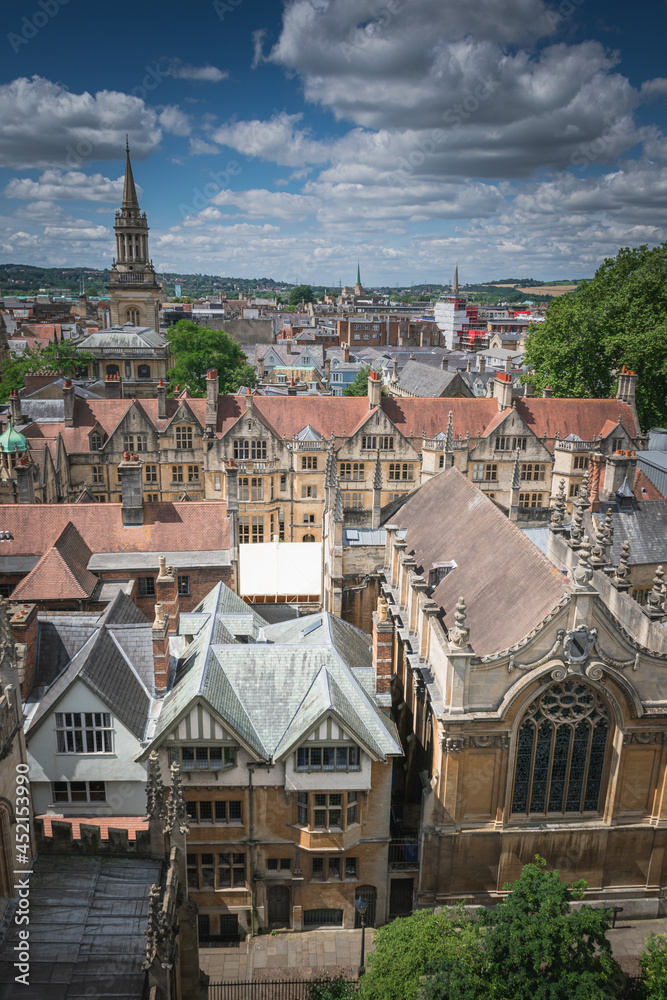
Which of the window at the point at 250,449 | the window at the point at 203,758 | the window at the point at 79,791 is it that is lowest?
the window at the point at 79,791

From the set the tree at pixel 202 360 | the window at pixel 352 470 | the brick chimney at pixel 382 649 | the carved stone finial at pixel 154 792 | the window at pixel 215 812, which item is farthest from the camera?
the tree at pixel 202 360

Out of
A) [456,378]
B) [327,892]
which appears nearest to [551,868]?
[327,892]

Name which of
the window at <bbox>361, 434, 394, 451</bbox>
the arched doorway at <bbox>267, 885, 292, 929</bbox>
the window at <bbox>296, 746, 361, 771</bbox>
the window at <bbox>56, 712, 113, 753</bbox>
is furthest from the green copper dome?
the arched doorway at <bbox>267, 885, 292, 929</bbox>

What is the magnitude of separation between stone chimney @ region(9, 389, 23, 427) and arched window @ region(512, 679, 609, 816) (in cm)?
4652

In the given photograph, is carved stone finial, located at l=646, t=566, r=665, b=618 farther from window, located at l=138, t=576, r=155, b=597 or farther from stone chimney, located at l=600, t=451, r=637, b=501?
window, located at l=138, t=576, r=155, b=597

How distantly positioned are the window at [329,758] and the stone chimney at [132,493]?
20167 mm

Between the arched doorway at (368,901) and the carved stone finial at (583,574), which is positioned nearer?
the carved stone finial at (583,574)

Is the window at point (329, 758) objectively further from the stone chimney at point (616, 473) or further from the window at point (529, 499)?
the window at point (529, 499)

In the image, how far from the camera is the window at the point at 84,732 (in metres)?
24.8

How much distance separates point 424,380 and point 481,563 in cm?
6777

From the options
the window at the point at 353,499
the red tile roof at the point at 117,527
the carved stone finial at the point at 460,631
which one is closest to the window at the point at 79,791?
the carved stone finial at the point at 460,631

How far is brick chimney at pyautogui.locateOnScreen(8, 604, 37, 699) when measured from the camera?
80.8 feet

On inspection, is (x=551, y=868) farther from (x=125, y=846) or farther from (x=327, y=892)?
(x=125, y=846)

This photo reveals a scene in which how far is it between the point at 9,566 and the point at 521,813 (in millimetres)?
26982
